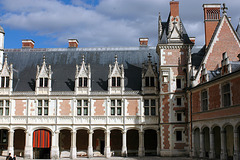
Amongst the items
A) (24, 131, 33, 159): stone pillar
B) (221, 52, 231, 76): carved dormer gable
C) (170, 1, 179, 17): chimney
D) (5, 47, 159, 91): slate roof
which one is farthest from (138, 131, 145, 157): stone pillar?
(170, 1, 179, 17): chimney

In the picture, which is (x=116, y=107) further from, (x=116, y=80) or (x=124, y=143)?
(x=124, y=143)

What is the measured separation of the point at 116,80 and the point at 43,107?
726 cm

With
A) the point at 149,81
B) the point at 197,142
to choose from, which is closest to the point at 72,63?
the point at 149,81

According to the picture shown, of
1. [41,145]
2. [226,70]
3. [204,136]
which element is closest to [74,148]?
[41,145]

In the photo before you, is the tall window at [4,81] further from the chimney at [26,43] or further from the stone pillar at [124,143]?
the stone pillar at [124,143]

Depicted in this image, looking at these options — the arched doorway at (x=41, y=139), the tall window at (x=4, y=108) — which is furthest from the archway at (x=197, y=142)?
the tall window at (x=4, y=108)

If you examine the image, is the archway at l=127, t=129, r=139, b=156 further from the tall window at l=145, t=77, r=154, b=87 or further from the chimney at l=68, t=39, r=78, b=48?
the chimney at l=68, t=39, r=78, b=48

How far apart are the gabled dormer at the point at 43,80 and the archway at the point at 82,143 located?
5.13m

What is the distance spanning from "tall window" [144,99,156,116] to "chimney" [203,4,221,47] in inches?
286

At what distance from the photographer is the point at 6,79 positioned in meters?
32.8

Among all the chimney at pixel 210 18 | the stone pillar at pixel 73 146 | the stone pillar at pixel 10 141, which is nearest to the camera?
the chimney at pixel 210 18

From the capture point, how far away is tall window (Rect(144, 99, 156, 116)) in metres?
31.7

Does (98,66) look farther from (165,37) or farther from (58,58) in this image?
(165,37)

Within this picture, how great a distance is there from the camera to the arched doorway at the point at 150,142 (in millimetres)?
32000
